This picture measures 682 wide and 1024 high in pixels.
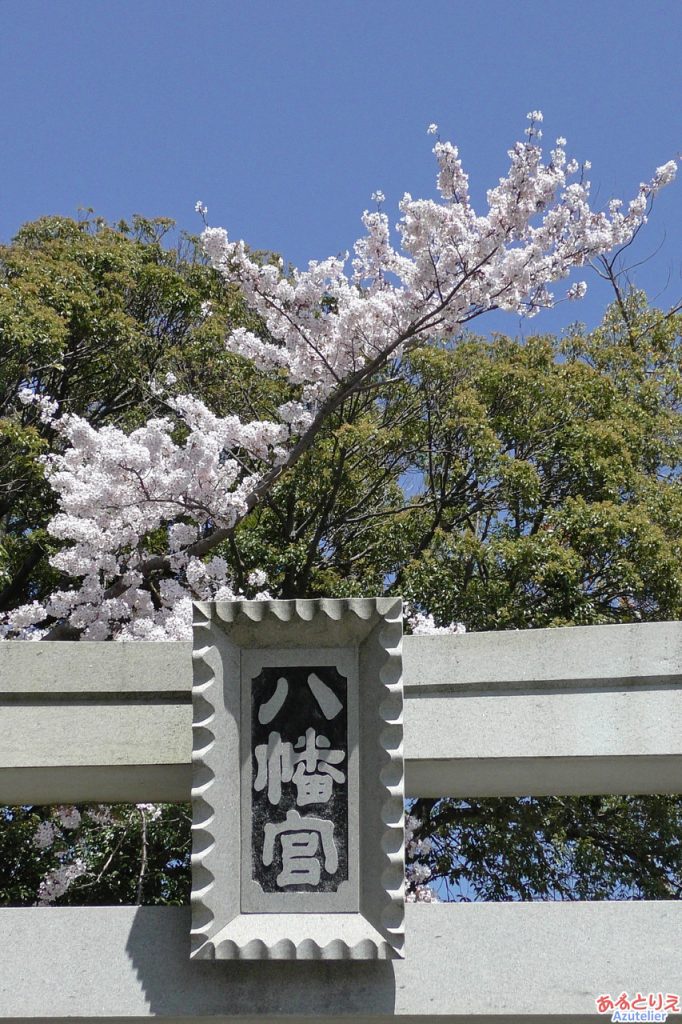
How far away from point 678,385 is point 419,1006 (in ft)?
25.0

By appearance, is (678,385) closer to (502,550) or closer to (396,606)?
(502,550)

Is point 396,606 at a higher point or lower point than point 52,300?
lower

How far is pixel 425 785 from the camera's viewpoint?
5211 millimetres

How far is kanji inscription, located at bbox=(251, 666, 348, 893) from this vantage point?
4539 millimetres

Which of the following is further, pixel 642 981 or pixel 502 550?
pixel 502 550

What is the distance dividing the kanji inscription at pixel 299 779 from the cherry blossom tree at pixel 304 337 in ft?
10.1

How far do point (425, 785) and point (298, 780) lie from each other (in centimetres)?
84

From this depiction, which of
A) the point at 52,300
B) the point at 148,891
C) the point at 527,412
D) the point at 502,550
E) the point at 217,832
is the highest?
the point at 52,300

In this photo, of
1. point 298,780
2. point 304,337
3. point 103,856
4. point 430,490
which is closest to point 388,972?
point 298,780

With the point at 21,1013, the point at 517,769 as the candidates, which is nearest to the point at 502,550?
the point at 517,769

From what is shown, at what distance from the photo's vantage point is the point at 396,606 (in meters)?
4.64

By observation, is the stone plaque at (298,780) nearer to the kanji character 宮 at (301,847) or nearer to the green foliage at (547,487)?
the kanji character 宮 at (301,847)

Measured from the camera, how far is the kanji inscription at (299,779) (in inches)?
179

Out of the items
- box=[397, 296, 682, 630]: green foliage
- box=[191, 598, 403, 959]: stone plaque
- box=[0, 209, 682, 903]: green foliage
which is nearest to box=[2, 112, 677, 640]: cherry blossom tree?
box=[0, 209, 682, 903]: green foliage
